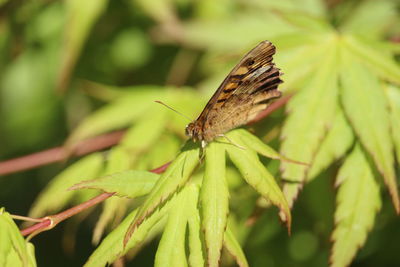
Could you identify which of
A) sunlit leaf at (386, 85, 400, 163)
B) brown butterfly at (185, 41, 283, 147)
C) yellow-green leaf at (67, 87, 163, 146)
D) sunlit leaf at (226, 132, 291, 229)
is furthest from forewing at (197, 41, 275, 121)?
yellow-green leaf at (67, 87, 163, 146)

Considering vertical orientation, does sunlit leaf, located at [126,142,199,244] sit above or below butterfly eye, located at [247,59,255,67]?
below

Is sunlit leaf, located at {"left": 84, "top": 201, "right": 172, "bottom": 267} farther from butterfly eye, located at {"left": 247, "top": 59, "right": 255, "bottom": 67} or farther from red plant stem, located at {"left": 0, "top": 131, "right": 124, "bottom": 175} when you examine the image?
red plant stem, located at {"left": 0, "top": 131, "right": 124, "bottom": 175}

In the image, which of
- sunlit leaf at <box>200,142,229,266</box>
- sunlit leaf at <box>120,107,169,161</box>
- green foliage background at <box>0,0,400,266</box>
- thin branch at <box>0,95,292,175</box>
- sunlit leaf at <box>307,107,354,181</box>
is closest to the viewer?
sunlit leaf at <box>200,142,229,266</box>

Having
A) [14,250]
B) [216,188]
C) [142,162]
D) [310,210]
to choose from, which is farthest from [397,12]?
[14,250]

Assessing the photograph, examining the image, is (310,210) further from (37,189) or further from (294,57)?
(37,189)

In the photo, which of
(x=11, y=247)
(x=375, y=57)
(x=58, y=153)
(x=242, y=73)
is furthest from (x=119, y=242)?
(x=375, y=57)

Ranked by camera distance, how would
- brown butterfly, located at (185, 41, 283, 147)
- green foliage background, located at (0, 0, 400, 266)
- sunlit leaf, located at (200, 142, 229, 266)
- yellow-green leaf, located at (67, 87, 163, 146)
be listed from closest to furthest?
sunlit leaf, located at (200, 142, 229, 266), green foliage background, located at (0, 0, 400, 266), brown butterfly, located at (185, 41, 283, 147), yellow-green leaf, located at (67, 87, 163, 146)

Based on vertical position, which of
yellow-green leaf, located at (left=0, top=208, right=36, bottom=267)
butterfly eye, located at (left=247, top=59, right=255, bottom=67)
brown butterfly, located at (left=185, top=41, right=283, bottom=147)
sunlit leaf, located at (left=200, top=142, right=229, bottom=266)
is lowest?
yellow-green leaf, located at (left=0, top=208, right=36, bottom=267)

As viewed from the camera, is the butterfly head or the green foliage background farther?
the butterfly head
